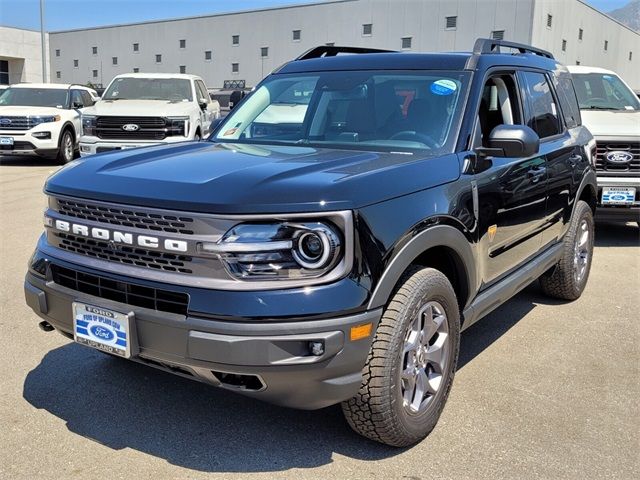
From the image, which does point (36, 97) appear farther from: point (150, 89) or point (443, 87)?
point (443, 87)

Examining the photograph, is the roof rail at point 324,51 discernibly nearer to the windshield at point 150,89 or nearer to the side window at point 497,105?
the side window at point 497,105

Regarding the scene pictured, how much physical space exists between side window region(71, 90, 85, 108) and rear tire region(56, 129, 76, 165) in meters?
0.90

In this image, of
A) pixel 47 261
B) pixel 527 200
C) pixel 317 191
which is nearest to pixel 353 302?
pixel 317 191

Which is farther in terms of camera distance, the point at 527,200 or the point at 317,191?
the point at 527,200

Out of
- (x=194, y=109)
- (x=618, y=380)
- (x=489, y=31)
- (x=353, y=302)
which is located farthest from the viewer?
(x=489, y=31)

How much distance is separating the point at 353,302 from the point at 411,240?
0.47m

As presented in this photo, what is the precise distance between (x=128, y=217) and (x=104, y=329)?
1.66 ft

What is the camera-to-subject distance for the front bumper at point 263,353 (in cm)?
249

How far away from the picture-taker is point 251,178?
273 cm

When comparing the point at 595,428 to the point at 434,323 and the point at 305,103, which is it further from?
the point at 305,103

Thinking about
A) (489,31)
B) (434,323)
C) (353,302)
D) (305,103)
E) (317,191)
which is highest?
(489,31)

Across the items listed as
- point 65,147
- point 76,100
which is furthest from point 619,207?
point 76,100

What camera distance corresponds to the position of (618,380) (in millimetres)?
3982

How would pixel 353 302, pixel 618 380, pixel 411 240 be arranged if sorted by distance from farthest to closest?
pixel 618 380, pixel 411 240, pixel 353 302
